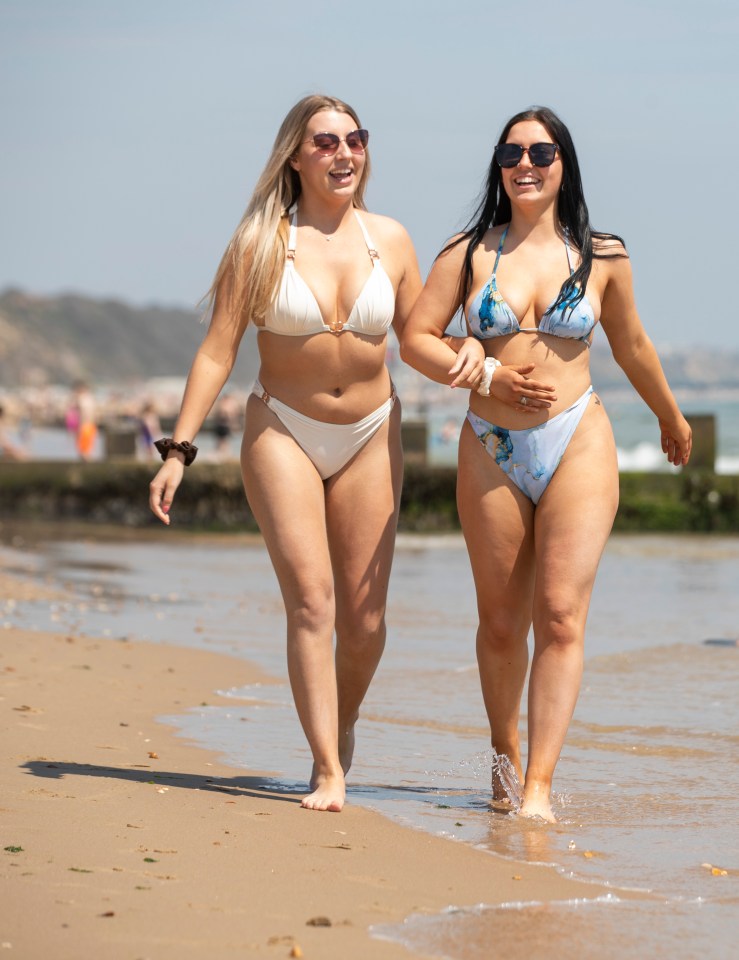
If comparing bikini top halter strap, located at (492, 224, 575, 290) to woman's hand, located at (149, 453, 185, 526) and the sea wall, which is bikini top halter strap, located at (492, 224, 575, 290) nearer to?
woman's hand, located at (149, 453, 185, 526)

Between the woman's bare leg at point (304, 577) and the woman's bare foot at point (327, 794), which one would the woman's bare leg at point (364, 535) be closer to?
the woman's bare leg at point (304, 577)

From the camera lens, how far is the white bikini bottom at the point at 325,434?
199 inches

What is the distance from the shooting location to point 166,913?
3.62 meters

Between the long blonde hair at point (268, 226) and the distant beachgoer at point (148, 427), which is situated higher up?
the long blonde hair at point (268, 226)

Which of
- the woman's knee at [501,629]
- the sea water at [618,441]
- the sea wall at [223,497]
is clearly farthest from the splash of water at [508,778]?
the sea water at [618,441]

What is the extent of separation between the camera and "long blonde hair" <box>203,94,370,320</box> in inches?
197

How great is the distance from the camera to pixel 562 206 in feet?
16.6

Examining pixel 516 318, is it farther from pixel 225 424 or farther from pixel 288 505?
pixel 225 424

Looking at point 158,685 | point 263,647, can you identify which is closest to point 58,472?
point 263,647

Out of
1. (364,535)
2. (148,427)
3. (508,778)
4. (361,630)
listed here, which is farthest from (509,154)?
(148,427)

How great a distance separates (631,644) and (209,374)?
467 centimetres

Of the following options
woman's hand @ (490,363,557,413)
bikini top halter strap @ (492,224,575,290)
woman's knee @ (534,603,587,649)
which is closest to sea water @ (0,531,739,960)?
woman's knee @ (534,603,587,649)

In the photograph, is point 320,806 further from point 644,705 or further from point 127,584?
point 127,584

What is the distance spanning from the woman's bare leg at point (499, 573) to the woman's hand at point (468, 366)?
0.26 m
